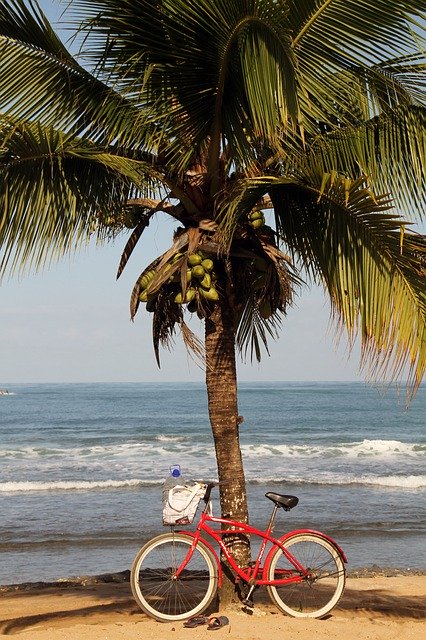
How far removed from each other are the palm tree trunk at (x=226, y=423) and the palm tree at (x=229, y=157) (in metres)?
0.01

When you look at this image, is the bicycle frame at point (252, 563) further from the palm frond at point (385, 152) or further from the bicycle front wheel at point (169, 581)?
the palm frond at point (385, 152)

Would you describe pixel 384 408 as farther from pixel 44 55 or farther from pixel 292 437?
pixel 44 55

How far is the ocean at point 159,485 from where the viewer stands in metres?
12.5

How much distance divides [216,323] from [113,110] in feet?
5.97

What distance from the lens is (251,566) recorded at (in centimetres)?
645

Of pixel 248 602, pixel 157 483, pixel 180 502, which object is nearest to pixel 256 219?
pixel 180 502

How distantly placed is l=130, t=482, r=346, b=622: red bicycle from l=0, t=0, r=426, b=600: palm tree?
0.21 m

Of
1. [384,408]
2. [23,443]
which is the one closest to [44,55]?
[23,443]

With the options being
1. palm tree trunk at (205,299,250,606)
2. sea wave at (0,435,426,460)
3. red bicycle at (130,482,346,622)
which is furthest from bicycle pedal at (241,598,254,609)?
sea wave at (0,435,426,460)

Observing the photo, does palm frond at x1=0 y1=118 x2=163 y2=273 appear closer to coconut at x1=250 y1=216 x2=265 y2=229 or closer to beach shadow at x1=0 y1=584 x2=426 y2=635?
coconut at x1=250 y1=216 x2=265 y2=229

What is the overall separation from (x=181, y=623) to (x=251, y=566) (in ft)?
2.29

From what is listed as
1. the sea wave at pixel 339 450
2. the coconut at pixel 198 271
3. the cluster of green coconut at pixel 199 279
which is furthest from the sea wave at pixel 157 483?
the coconut at pixel 198 271

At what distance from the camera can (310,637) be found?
6090 millimetres

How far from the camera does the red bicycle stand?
20.8 ft
